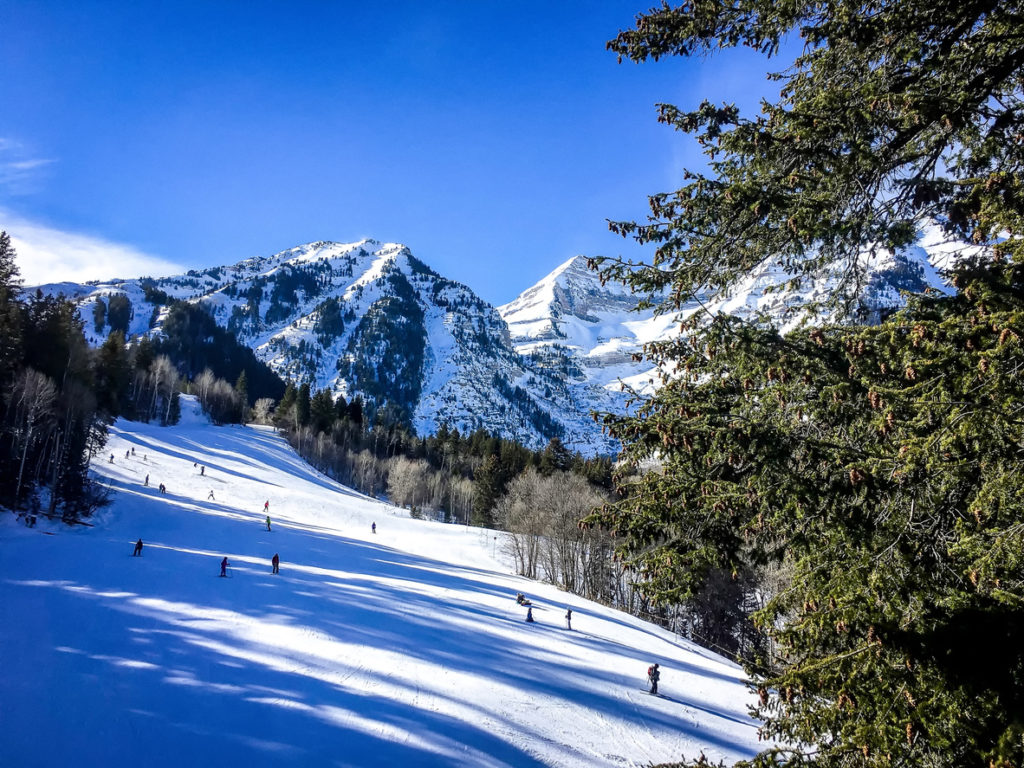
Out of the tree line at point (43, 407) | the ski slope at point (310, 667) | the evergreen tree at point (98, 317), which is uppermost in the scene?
the evergreen tree at point (98, 317)

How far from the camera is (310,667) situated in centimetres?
1546

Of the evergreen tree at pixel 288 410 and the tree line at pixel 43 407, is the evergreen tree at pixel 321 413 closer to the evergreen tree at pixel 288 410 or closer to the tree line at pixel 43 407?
the evergreen tree at pixel 288 410

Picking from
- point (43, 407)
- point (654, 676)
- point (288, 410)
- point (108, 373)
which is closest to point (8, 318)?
point (43, 407)

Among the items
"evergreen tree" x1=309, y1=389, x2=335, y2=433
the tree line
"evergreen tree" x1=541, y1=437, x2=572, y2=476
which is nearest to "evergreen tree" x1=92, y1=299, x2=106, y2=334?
"evergreen tree" x1=309, y1=389, x2=335, y2=433

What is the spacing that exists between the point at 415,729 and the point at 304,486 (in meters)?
54.7

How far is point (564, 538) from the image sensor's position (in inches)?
1661

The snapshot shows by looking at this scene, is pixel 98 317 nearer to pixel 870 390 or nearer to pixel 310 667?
pixel 310 667

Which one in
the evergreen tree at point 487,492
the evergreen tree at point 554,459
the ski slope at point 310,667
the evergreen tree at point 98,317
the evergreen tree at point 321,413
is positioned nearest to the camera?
the ski slope at point 310,667

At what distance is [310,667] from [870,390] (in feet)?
54.5

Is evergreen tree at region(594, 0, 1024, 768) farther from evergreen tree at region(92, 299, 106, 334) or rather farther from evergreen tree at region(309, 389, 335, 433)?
evergreen tree at region(92, 299, 106, 334)

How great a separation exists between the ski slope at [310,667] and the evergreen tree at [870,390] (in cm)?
1041

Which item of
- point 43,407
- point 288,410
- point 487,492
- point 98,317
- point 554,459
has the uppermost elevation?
point 98,317

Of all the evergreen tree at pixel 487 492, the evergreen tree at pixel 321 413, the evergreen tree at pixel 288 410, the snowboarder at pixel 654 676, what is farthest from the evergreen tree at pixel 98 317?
the snowboarder at pixel 654 676

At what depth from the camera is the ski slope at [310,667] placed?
11.5 m
